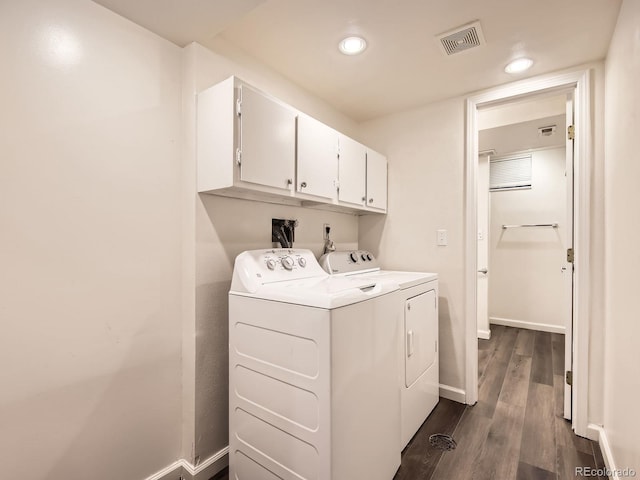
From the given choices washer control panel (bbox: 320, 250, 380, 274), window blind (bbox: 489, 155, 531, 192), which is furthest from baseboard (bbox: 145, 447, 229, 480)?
window blind (bbox: 489, 155, 531, 192)

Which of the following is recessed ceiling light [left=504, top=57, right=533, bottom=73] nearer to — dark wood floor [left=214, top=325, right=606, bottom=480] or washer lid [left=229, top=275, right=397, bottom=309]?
washer lid [left=229, top=275, right=397, bottom=309]

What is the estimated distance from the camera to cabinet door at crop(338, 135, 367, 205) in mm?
2162

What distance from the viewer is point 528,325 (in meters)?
4.25

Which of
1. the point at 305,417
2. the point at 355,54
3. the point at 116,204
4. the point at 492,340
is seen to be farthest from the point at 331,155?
the point at 492,340

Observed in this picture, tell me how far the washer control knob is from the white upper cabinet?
0.39 meters

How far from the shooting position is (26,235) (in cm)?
115

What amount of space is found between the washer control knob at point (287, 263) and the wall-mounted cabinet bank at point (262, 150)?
0.36 m

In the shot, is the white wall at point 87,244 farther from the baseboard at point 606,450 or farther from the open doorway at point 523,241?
the open doorway at point 523,241

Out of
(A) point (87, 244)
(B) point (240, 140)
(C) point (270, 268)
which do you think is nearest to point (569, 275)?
(C) point (270, 268)

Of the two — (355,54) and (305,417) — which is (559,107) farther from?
(305,417)

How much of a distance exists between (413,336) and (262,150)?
54.6 inches

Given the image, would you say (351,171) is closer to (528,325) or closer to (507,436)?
(507,436)

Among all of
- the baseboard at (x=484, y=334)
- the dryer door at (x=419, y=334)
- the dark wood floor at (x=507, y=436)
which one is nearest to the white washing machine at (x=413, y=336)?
the dryer door at (x=419, y=334)

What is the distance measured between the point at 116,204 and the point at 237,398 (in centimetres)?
107
